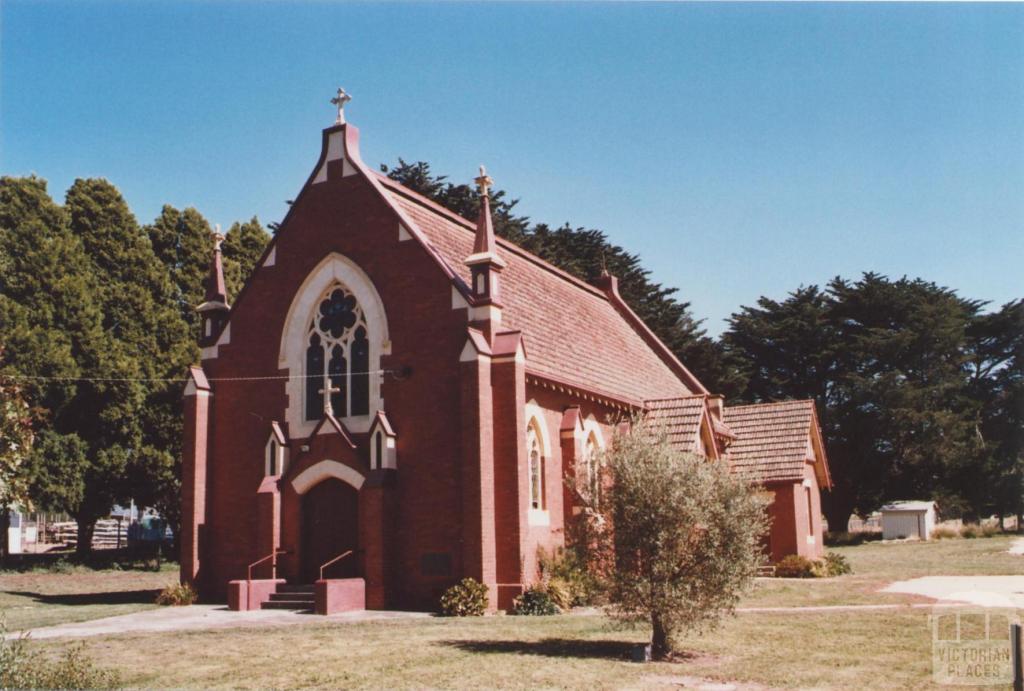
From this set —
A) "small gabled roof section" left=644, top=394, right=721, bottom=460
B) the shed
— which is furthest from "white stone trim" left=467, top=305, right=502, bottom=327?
the shed

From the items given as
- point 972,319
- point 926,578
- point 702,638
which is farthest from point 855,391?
point 702,638

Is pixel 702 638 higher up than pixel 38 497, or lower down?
lower down

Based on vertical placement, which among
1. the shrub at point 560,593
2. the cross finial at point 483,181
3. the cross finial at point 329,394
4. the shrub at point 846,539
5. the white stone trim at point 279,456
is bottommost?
the shrub at point 846,539

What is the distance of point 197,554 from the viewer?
25.3m

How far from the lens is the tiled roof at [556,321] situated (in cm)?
2553

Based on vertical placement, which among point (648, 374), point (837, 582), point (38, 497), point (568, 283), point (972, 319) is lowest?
point (837, 582)

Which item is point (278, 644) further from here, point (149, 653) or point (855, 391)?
point (855, 391)

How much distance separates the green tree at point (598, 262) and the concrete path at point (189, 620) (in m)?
29.5

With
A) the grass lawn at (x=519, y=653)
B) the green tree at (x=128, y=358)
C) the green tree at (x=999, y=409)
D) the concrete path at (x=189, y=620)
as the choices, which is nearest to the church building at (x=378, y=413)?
the concrete path at (x=189, y=620)

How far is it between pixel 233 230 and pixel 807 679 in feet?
136

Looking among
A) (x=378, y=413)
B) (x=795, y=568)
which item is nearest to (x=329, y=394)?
(x=378, y=413)

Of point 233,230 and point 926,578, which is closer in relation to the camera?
point 926,578

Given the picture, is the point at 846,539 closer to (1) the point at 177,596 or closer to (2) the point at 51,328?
(1) the point at 177,596

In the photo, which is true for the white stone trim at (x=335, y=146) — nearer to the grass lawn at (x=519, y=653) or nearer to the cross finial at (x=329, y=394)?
the cross finial at (x=329, y=394)
